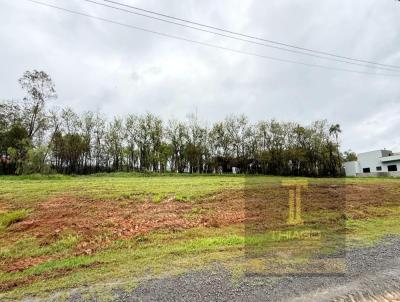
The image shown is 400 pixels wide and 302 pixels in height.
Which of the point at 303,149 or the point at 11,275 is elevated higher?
the point at 303,149

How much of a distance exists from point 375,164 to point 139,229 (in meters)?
45.4

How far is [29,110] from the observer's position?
102 feet

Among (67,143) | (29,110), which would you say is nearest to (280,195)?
(67,143)

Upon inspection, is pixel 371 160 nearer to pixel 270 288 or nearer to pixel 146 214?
pixel 146 214

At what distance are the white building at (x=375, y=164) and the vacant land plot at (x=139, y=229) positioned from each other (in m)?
32.7

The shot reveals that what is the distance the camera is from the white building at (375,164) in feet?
126

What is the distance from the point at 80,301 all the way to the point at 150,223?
382 cm

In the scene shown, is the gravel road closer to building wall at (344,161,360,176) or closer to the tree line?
the tree line

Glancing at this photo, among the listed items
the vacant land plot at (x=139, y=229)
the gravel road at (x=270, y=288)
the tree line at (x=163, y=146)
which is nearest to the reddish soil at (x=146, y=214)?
the vacant land plot at (x=139, y=229)

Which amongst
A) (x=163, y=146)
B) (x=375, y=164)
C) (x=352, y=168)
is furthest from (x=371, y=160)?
(x=163, y=146)

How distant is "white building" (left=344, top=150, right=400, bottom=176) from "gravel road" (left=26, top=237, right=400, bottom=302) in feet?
127

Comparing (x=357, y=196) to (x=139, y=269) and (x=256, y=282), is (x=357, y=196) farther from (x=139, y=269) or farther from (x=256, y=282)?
(x=139, y=269)

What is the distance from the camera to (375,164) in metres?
42.3

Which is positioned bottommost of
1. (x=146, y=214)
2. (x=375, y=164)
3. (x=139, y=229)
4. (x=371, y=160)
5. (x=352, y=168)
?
(x=139, y=229)
